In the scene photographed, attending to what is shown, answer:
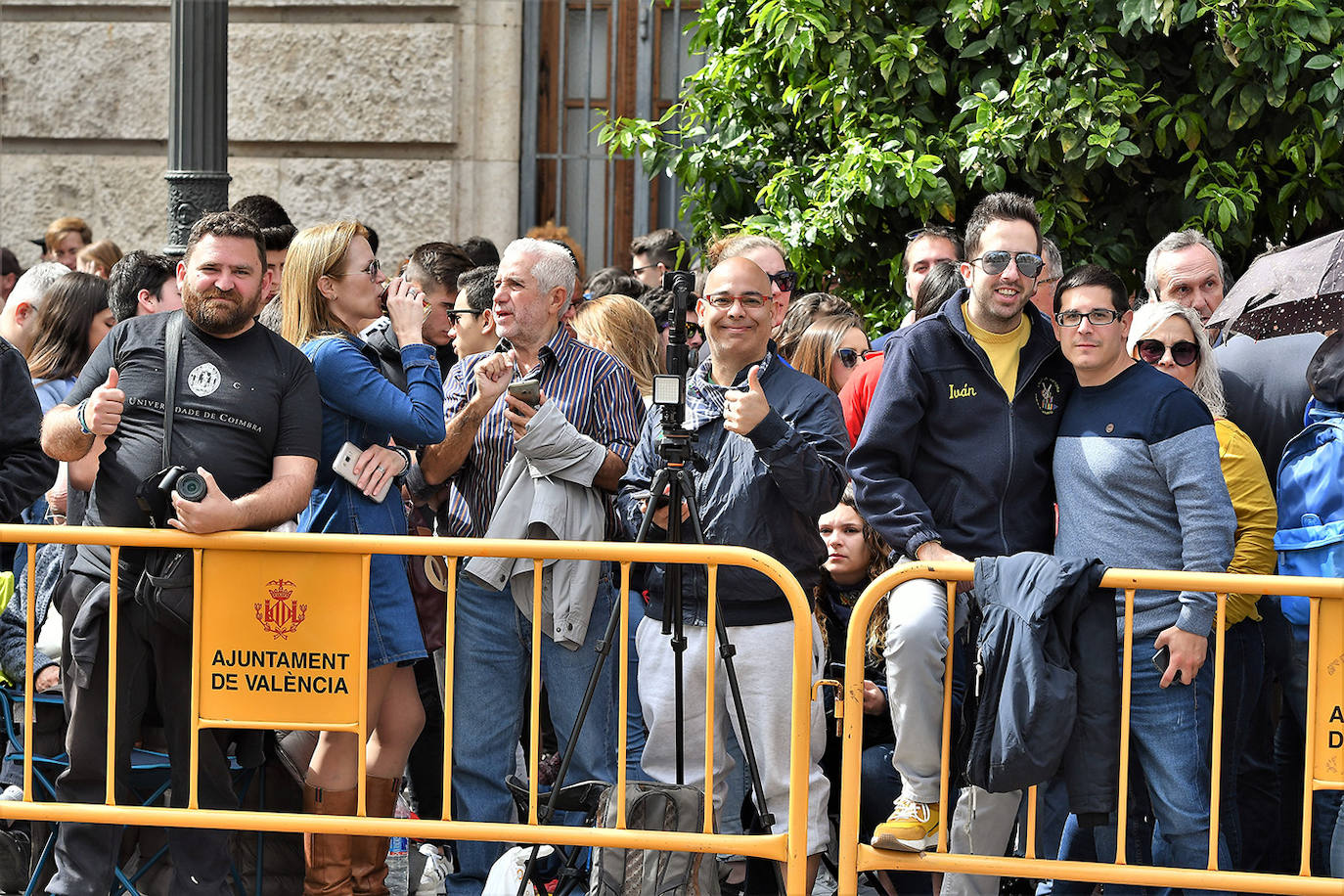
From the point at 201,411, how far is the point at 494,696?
1378 mm

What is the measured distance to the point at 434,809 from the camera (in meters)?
6.14

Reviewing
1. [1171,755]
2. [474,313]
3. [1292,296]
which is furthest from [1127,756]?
[474,313]

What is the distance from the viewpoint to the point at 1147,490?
4.61 metres

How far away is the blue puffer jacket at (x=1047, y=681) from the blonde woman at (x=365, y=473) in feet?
5.90

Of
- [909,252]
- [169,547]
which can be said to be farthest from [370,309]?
[909,252]

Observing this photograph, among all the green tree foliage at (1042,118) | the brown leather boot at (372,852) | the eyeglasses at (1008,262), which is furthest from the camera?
the green tree foliage at (1042,118)

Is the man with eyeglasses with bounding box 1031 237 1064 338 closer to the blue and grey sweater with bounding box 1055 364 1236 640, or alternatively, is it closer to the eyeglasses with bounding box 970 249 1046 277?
the eyeglasses with bounding box 970 249 1046 277

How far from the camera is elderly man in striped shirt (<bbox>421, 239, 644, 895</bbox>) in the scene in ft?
17.6

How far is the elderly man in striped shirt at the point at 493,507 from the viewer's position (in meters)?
5.35

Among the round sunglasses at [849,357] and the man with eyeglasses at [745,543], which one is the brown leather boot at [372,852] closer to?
the man with eyeglasses at [745,543]

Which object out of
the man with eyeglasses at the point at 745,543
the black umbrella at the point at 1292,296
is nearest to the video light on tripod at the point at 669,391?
the man with eyeglasses at the point at 745,543

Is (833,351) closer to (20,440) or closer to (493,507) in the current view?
(493,507)

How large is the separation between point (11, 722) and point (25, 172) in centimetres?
557

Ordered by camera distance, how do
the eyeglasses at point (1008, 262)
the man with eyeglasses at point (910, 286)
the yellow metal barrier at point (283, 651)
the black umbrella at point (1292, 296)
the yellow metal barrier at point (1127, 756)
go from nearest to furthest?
the yellow metal barrier at point (1127, 756) < the yellow metal barrier at point (283, 651) < the eyeglasses at point (1008, 262) < the black umbrella at point (1292, 296) < the man with eyeglasses at point (910, 286)
